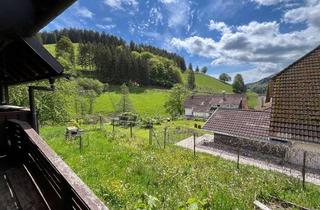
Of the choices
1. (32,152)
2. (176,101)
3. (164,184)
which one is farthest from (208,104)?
(32,152)

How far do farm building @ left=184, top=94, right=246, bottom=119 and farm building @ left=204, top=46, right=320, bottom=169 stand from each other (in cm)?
2982

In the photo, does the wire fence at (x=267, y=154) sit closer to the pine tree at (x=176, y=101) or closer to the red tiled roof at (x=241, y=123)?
the red tiled roof at (x=241, y=123)

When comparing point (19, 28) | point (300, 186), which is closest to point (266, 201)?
point (300, 186)

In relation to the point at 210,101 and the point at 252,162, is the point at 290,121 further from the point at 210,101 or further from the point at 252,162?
the point at 210,101

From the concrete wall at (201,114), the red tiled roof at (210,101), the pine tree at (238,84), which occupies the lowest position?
the concrete wall at (201,114)

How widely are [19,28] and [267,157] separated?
51.1 ft

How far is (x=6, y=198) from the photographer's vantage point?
3.25 meters

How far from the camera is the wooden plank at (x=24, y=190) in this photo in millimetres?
2951

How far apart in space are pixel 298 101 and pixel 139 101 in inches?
1746

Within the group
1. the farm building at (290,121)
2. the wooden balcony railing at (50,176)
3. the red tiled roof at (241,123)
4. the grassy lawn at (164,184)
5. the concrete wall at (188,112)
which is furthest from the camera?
the concrete wall at (188,112)

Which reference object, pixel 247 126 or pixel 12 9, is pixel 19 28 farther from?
pixel 247 126

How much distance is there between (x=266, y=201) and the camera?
6.78 m

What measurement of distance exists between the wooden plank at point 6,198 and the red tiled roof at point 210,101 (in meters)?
46.2

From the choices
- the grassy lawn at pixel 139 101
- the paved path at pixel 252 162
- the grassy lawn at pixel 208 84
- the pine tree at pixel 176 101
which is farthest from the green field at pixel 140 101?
the paved path at pixel 252 162
